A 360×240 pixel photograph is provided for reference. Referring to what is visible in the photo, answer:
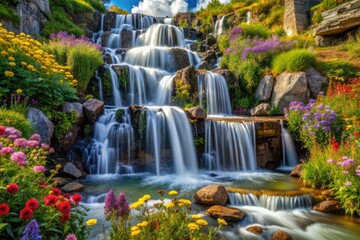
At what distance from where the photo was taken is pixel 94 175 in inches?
282

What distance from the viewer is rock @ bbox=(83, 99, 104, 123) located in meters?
7.79

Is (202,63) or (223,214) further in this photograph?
(202,63)

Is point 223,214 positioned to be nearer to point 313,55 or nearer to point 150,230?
point 150,230

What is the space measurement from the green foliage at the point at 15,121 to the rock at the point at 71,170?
157cm

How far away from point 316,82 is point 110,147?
315 inches

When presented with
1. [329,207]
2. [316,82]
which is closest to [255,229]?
[329,207]

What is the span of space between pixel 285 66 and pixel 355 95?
142 inches

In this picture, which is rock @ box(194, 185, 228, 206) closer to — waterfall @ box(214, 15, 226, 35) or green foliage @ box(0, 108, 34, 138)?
green foliage @ box(0, 108, 34, 138)

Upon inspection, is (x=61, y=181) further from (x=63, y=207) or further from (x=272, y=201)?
(x=272, y=201)

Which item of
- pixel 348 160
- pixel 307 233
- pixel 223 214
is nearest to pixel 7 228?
pixel 223 214

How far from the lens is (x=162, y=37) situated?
17.2 metres

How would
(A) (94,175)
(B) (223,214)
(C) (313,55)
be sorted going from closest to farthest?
1. (B) (223,214)
2. (A) (94,175)
3. (C) (313,55)

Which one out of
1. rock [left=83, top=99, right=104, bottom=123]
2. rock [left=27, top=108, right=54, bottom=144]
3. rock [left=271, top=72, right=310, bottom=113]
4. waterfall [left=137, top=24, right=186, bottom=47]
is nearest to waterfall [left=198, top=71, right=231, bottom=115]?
rock [left=271, top=72, right=310, bottom=113]

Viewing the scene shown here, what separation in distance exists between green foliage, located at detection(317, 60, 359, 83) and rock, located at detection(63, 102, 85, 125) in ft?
29.4
